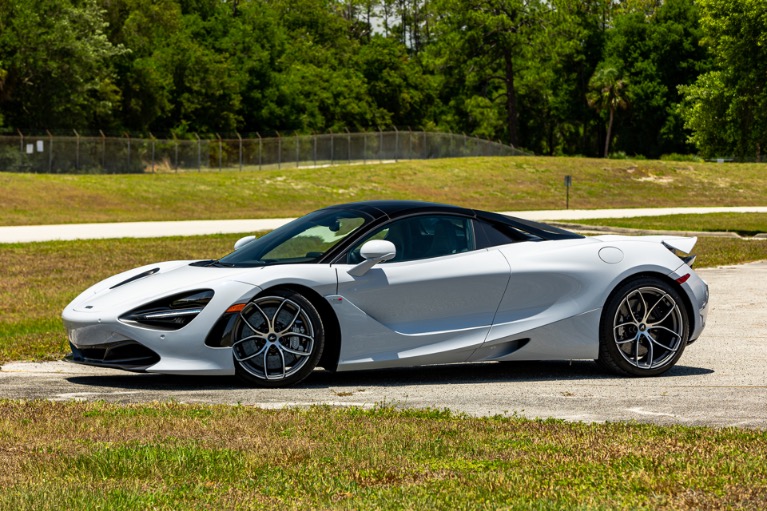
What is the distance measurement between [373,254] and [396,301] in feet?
1.51

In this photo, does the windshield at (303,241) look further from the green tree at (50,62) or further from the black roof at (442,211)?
the green tree at (50,62)

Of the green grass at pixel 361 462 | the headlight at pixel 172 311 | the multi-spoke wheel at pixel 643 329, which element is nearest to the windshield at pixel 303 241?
the headlight at pixel 172 311

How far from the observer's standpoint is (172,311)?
821 centimetres

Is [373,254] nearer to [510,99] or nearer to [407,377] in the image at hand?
[407,377]

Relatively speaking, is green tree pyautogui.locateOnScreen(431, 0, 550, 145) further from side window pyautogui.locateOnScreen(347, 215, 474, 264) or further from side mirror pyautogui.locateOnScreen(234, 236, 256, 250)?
side window pyautogui.locateOnScreen(347, 215, 474, 264)

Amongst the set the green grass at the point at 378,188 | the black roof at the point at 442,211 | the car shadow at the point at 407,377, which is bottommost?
the green grass at the point at 378,188

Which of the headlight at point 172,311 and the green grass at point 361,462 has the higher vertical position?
the headlight at point 172,311

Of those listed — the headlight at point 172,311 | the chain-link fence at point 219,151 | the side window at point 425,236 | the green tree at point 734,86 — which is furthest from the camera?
the chain-link fence at point 219,151

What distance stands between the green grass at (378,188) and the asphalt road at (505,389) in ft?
104

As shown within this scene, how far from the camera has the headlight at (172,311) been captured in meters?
8.19

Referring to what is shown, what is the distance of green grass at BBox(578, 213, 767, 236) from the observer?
3353 cm

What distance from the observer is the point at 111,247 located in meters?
24.2

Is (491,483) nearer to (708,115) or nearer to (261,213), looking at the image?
(708,115)

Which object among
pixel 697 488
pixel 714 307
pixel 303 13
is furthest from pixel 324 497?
pixel 303 13
